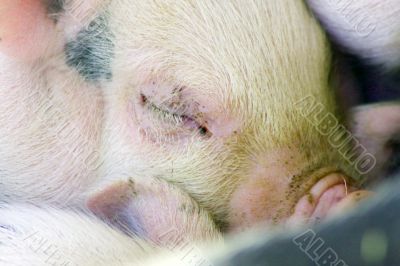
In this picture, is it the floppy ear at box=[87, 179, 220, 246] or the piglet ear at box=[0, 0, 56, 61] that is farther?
the piglet ear at box=[0, 0, 56, 61]

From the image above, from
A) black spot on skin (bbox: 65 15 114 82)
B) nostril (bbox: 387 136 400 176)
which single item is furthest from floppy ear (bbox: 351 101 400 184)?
black spot on skin (bbox: 65 15 114 82)

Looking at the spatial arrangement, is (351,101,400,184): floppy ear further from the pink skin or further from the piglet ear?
the piglet ear

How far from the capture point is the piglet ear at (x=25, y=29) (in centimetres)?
107

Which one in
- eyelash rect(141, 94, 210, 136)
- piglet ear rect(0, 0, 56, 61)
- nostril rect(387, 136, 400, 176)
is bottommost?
nostril rect(387, 136, 400, 176)

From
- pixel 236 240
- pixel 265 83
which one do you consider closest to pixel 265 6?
pixel 265 83

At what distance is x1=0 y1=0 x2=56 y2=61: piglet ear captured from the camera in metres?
1.07

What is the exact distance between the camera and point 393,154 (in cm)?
106

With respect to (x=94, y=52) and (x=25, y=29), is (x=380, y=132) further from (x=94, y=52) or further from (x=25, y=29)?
(x=25, y=29)

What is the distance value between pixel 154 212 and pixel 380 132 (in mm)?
345

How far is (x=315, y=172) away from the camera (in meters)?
1.02

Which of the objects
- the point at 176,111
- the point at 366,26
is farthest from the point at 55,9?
the point at 366,26

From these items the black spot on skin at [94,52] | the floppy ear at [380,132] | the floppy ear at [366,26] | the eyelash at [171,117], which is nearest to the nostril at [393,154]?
the floppy ear at [380,132]

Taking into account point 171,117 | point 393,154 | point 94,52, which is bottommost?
point 393,154

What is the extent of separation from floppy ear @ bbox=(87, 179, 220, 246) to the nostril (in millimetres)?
265
